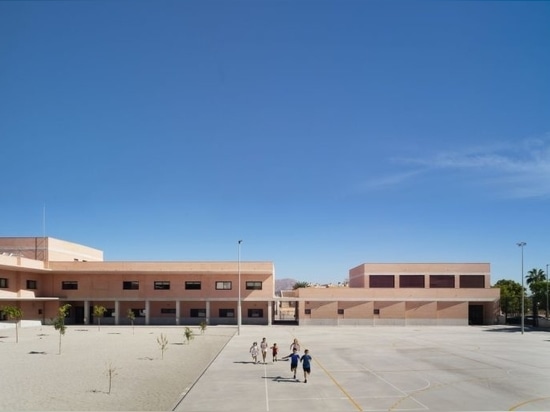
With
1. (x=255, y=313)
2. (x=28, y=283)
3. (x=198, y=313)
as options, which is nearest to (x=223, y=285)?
(x=198, y=313)

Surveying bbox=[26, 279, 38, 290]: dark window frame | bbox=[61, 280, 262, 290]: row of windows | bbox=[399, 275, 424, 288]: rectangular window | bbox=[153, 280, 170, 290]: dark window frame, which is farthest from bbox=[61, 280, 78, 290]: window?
bbox=[399, 275, 424, 288]: rectangular window

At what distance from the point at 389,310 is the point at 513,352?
3479 centimetres

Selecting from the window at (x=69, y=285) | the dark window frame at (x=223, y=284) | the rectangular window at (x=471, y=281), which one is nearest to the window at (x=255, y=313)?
the dark window frame at (x=223, y=284)

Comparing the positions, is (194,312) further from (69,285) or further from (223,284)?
(69,285)

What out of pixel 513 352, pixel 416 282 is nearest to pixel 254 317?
pixel 416 282

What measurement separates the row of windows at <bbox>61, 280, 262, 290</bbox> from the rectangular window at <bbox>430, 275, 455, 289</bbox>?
1086 inches

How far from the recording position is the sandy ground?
20.2 meters

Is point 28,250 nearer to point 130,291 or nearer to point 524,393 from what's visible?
point 130,291

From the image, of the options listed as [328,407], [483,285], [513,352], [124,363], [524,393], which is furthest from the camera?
[483,285]

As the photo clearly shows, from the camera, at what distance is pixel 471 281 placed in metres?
78.9

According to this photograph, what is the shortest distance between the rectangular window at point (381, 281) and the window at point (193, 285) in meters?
27.1

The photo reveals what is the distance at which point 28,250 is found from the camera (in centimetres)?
7325

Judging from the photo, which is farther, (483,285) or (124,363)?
(483,285)

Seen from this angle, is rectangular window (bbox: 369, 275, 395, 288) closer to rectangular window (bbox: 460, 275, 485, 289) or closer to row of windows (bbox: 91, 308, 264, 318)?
rectangular window (bbox: 460, 275, 485, 289)
